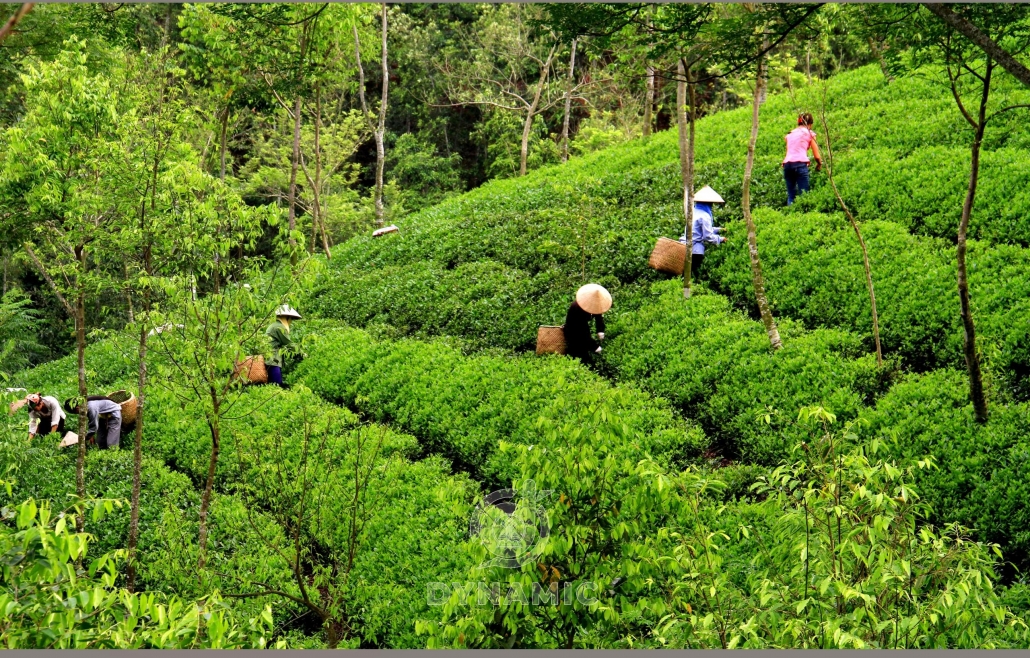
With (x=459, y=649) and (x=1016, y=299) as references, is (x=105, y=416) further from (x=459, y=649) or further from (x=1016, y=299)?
(x=1016, y=299)

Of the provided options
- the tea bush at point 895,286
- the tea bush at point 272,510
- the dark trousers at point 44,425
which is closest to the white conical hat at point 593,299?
the tea bush at point 895,286

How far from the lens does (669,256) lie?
12.9 meters

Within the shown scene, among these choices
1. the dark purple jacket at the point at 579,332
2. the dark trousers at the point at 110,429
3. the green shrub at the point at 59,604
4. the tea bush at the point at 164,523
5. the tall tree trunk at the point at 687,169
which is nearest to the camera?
the green shrub at the point at 59,604

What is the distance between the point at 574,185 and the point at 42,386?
11.4 meters

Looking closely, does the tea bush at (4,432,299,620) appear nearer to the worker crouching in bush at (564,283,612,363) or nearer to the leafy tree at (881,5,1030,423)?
the worker crouching in bush at (564,283,612,363)

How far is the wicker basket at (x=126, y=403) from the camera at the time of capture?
1248 cm

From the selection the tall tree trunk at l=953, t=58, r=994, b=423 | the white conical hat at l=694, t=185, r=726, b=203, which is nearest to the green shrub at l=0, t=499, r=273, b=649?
the tall tree trunk at l=953, t=58, r=994, b=423

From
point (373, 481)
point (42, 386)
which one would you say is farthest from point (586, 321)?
point (42, 386)

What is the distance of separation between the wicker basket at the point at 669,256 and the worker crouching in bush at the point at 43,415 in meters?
9.29

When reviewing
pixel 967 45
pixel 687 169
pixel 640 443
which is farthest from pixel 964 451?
pixel 687 169

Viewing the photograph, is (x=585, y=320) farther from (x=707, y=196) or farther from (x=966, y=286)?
(x=966, y=286)

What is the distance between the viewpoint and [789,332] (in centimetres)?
1072

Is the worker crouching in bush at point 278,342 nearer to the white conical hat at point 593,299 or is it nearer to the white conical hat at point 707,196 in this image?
the white conical hat at point 593,299

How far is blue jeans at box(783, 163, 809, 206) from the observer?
13.8 metres
